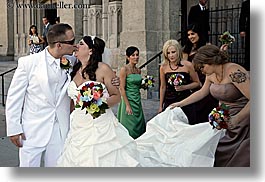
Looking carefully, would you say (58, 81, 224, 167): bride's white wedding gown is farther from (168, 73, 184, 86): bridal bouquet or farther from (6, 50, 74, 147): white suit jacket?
(168, 73, 184, 86): bridal bouquet

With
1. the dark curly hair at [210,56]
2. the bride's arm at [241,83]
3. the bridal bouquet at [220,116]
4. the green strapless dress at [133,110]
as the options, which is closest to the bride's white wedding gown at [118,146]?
the bride's arm at [241,83]

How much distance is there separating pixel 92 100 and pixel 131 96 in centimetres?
302

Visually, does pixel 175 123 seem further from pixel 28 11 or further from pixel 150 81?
pixel 28 11

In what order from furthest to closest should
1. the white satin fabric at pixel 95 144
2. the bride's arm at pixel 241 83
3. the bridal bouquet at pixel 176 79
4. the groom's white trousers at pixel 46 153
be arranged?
the bridal bouquet at pixel 176 79 < the bride's arm at pixel 241 83 < the white satin fabric at pixel 95 144 < the groom's white trousers at pixel 46 153

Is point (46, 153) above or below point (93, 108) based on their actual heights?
below

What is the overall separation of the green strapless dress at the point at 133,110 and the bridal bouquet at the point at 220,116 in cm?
268

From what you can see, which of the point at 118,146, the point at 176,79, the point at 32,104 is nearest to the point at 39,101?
the point at 32,104

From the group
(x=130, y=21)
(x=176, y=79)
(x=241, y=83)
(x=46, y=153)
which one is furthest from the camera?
(x=130, y=21)

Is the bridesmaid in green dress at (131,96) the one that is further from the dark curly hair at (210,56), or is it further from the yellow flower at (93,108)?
the yellow flower at (93,108)

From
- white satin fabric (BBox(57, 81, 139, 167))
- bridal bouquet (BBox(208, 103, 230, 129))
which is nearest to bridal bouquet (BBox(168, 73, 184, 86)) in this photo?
bridal bouquet (BBox(208, 103, 230, 129))

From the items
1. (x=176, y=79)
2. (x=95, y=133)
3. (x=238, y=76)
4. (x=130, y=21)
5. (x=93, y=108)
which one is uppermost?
(x=130, y=21)

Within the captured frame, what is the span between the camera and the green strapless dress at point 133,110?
282 inches

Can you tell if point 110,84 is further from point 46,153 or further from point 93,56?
point 46,153

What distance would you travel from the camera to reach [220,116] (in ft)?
14.9
